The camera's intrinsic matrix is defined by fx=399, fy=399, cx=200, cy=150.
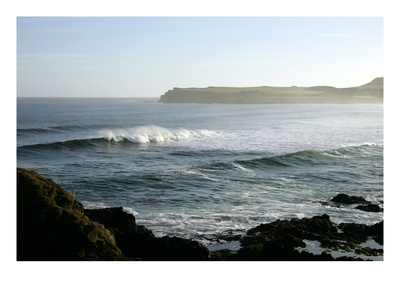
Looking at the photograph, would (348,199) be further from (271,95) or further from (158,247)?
(271,95)

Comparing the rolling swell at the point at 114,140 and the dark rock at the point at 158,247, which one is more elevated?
the rolling swell at the point at 114,140

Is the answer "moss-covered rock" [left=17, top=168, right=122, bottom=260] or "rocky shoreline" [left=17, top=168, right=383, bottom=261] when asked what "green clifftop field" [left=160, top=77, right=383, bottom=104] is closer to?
"rocky shoreline" [left=17, top=168, right=383, bottom=261]

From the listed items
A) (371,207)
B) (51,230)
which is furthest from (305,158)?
(51,230)

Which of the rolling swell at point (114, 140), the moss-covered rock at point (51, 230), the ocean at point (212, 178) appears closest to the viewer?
the moss-covered rock at point (51, 230)

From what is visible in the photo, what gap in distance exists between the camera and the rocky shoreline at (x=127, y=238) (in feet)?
26.9

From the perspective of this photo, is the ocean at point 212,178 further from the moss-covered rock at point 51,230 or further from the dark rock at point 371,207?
the moss-covered rock at point 51,230

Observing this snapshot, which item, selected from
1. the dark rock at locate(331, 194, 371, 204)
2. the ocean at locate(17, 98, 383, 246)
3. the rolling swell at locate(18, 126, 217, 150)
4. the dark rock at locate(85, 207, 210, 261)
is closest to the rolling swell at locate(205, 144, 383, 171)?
the ocean at locate(17, 98, 383, 246)

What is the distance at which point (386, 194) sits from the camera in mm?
9172

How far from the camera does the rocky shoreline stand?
26.9 ft

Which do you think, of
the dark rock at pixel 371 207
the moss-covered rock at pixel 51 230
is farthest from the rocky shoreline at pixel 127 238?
the dark rock at pixel 371 207

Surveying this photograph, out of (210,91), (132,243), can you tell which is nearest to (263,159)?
(132,243)

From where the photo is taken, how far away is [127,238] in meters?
10.2

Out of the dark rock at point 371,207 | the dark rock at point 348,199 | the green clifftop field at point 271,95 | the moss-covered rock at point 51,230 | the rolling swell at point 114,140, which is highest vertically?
the green clifftop field at point 271,95
